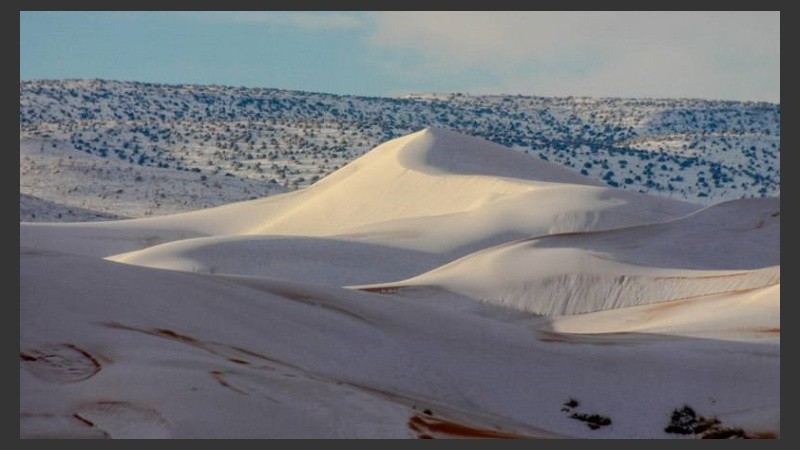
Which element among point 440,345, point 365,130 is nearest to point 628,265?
point 440,345

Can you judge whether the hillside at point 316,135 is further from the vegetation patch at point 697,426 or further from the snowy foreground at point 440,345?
the vegetation patch at point 697,426

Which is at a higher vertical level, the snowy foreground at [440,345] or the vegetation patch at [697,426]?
the snowy foreground at [440,345]

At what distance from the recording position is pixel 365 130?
81.0m

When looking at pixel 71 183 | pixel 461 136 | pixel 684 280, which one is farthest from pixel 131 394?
pixel 71 183

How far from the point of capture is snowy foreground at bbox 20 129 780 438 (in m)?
11.6

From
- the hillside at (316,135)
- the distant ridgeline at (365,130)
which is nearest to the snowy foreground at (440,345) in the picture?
the hillside at (316,135)

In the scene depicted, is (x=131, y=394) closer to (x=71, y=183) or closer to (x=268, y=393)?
(x=268, y=393)

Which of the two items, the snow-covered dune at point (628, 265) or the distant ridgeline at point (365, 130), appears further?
the distant ridgeline at point (365, 130)

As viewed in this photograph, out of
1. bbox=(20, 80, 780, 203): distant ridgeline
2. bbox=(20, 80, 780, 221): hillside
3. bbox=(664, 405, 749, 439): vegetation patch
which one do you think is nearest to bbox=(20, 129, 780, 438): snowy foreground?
bbox=(664, 405, 749, 439): vegetation patch

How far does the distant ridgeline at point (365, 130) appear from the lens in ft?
242

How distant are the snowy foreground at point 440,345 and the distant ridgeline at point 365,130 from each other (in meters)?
42.1

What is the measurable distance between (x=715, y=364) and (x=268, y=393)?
5769 millimetres

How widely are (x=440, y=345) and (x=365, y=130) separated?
65426 mm

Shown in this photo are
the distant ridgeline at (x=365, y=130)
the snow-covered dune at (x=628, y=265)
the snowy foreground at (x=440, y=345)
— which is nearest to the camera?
the snowy foreground at (x=440, y=345)
